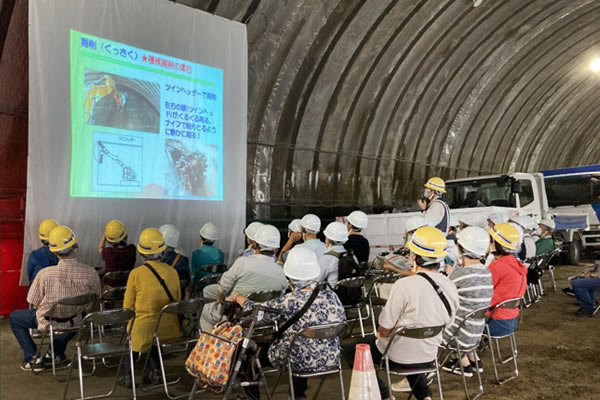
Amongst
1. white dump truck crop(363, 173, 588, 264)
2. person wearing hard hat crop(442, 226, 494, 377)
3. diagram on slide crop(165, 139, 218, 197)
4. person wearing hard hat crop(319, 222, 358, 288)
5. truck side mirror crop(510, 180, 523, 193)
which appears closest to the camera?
person wearing hard hat crop(442, 226, 494, 377)

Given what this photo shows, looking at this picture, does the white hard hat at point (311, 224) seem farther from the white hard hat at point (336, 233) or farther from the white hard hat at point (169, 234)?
the white hard hat at point (169, 234)

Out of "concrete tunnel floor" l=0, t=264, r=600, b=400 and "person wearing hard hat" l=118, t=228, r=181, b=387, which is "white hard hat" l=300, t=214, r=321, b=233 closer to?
"concrete tunnel floor" l=0, t=264, r=600, b=400

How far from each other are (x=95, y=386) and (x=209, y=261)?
76.0 inches

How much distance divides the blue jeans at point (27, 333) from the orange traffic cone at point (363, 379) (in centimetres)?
322

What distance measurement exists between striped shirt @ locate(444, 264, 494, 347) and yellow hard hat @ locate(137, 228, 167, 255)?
2.50m

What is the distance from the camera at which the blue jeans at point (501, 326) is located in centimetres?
449

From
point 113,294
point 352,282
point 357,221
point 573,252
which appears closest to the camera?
point 113,294

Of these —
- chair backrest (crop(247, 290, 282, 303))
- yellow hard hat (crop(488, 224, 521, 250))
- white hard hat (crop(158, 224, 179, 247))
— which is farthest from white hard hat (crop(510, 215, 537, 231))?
white hard hat (crop(158, 224, 179, 247))

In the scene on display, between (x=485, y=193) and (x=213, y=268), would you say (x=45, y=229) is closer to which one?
(x=213, y=268)

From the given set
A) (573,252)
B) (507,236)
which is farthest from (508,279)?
(573,252)

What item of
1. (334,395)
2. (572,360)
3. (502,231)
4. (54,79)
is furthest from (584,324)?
(54,79)

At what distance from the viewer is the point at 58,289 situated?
4.43 m

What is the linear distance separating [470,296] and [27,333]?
13.3 feet

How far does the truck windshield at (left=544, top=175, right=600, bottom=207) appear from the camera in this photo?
41.5 ft
